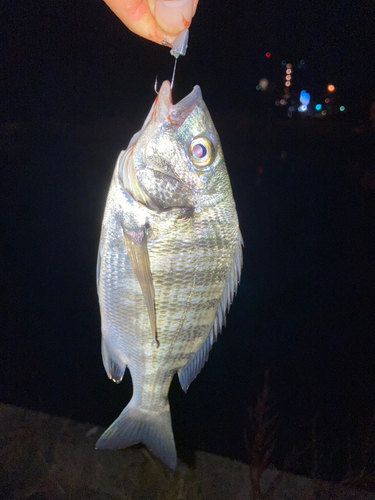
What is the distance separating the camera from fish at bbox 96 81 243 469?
613mm

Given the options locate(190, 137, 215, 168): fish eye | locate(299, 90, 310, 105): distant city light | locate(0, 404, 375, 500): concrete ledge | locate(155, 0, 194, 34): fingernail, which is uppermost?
locate(299, 90, 310, 105): distant city light

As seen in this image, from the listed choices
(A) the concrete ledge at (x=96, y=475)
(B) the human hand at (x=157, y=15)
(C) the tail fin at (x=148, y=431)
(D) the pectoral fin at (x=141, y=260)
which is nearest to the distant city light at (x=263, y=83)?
(B) the human hand at (x=157, y=15)

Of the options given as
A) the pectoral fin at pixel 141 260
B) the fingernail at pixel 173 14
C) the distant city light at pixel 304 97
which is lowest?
the pectoral fin at pixel 141 260

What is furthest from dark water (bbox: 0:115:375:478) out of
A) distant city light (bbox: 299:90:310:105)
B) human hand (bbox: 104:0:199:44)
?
human hand (bbox: 104:0:199:44)

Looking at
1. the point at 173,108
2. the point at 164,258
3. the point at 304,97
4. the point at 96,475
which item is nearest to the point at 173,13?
the point at 173,108

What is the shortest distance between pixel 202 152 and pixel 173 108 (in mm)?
116

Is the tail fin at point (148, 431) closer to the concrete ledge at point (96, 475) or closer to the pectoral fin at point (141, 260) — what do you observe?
the pectoral fin at point (141, 260)

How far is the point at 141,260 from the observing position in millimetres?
613

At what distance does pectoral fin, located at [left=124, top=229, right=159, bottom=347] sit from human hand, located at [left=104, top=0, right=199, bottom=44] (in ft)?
1.46

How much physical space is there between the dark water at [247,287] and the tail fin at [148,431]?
0.57 meters

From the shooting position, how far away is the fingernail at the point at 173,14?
0.54 metres

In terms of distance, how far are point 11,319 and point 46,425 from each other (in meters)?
0.77

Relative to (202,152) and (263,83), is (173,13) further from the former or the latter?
(263,83)

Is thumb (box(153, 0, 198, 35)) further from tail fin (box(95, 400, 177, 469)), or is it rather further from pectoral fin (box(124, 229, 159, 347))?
tail fin (box(95, 400, 177, 469))
